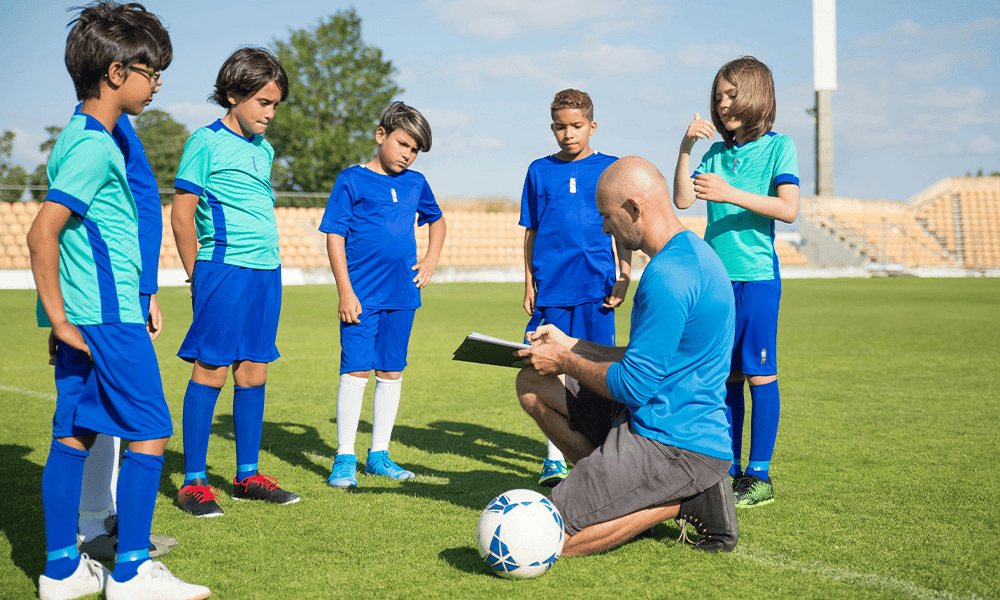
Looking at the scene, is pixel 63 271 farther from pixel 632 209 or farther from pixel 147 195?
pixel 632 209

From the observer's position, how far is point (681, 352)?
276 cm

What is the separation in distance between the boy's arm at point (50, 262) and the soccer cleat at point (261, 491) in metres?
1.62

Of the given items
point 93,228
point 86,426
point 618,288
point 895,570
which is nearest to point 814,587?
point 895,570

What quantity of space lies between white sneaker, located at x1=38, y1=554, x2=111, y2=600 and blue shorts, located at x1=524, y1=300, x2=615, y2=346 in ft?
8.17

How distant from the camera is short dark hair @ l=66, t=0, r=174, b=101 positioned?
2.33 metres

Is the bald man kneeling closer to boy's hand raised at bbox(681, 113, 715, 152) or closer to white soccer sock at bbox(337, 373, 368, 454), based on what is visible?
boy's hand raised at bbox(681, 113, 715, 152)

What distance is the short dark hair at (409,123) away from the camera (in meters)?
4.21

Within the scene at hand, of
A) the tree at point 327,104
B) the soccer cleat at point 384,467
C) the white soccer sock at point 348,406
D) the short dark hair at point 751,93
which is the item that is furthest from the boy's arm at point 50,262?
the tree at point 327,104

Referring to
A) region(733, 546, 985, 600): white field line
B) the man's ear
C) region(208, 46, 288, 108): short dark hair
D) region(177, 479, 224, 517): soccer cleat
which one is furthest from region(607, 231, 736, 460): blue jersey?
region(208, 46, 288, 108): short dark hair

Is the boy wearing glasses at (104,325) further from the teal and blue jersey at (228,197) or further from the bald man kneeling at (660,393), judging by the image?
the bald man kneeling at (660,393)

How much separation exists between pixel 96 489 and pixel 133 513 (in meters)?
0.70

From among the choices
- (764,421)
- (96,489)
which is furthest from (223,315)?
(764,421)

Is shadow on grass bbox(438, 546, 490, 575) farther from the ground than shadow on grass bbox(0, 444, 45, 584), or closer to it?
closer to it

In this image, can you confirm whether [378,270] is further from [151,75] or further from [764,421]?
[764,421]
